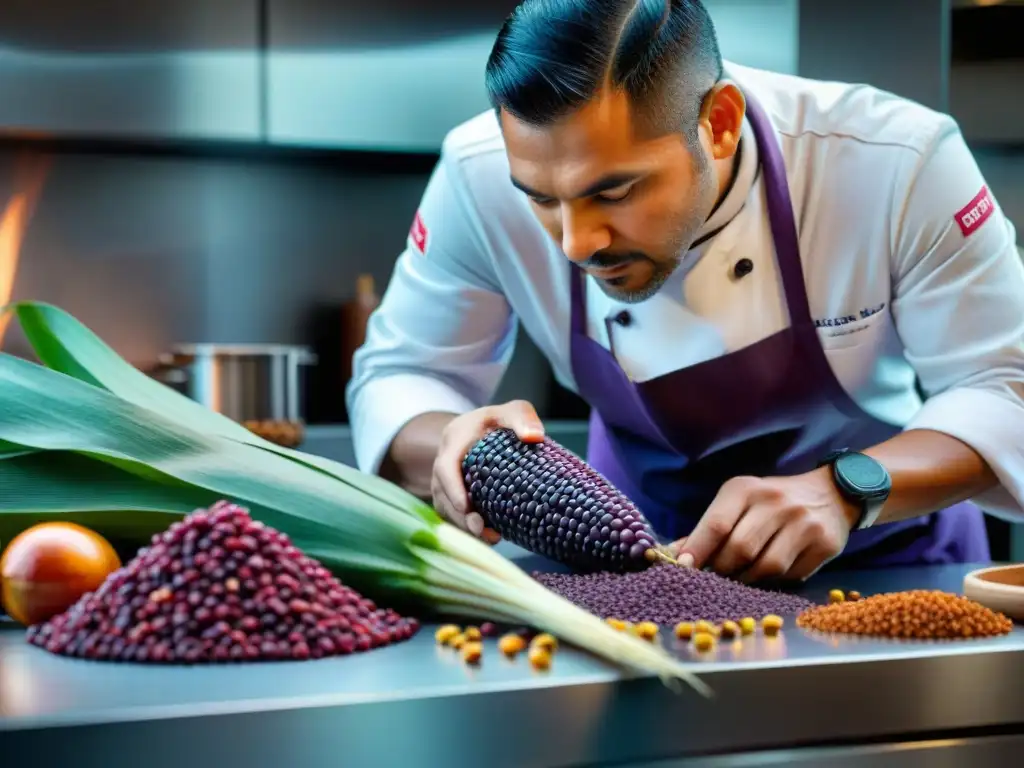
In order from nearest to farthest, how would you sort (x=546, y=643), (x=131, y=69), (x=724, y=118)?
(x=546, y=643), (x=724, y=118), (x=131, y=69)

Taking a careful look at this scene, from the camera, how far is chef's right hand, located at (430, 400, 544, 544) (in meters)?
1.22

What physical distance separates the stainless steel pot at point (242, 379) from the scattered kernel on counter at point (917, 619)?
223 centimetres

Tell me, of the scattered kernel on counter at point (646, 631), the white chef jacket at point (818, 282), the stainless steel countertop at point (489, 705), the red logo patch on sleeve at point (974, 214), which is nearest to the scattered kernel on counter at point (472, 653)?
the stainless steel countertop at point (489, 705)

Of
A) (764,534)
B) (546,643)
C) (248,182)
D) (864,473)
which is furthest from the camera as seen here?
(248,182)

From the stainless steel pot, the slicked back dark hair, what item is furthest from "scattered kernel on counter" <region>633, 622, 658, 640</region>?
the stainless steel pot

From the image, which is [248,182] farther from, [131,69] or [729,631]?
[729,631]

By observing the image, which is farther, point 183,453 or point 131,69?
point 131,69

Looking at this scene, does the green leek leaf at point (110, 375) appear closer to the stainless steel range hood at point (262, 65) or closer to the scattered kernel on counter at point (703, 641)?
the scattered kernel on counter at point (703, 641)

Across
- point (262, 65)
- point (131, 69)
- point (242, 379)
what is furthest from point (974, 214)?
point (131, 69)

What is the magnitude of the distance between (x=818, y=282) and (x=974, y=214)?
20 cm

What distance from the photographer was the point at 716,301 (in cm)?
158

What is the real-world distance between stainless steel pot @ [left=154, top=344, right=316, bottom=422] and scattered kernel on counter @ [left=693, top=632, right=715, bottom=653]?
2259mm

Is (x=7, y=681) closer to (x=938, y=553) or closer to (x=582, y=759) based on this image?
(x=582, y=759)

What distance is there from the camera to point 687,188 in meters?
1.34
